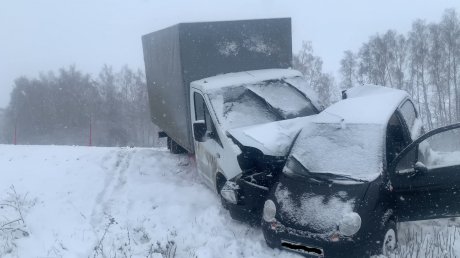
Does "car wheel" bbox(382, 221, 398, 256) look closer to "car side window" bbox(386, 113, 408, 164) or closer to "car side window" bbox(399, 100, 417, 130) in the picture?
"car side window" bbox(386, 113, 408, 164)

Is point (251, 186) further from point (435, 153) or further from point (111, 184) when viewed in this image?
point (111, 184)

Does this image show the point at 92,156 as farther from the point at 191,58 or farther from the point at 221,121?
the point at 221,121

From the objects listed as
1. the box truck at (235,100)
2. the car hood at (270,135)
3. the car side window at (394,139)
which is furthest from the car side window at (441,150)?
the box truck at (235,100)

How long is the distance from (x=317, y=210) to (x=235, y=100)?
311 cm

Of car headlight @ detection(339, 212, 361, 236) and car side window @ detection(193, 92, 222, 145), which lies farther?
car side window @ detection(193, 92, 222, 145)

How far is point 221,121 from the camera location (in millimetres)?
7281

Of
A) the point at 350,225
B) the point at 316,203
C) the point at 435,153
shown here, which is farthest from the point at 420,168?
the point at 316,203

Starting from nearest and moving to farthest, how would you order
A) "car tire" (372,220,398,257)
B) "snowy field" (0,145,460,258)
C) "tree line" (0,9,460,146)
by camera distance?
"car tire" (372,220,398,257) < "snowy field" (0,145,460,258) < "tree line" (0,9,460,146)

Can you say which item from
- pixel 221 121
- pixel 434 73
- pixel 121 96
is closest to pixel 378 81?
pixel 434 73

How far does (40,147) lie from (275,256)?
9.20 metres

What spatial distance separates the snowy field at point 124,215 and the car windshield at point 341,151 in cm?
106

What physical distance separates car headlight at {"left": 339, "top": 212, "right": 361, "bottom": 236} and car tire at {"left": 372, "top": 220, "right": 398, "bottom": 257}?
0.93 feet

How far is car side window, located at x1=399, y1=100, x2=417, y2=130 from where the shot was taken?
6.59m

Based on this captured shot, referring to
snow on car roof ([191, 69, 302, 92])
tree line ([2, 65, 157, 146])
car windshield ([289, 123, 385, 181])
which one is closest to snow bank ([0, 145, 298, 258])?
car windshield ([289, 123, 385, 181])
